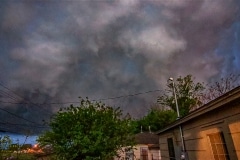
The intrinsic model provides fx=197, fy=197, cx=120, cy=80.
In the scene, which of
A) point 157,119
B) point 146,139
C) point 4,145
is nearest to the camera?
point 4,145

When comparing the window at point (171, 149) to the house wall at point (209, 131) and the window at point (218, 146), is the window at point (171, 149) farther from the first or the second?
the window at point (218, 146)

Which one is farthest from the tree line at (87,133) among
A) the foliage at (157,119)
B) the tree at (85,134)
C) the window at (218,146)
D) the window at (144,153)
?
the foliage at (157,119)

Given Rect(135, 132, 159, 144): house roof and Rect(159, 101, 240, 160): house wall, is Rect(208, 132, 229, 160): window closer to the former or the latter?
Rect(159, 101, 240, 160): house wall

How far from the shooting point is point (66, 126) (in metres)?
12.2

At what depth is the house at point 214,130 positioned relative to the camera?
19.1 ft

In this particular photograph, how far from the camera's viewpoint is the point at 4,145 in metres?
19.4

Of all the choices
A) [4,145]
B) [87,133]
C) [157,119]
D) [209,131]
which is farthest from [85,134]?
[157,119]

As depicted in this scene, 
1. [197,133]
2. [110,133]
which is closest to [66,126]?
[110,133]

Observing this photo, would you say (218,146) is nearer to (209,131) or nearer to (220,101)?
(209,131)

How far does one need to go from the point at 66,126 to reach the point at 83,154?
6.55 feet

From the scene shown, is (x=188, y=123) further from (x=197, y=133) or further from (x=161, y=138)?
(x=161, y=138)

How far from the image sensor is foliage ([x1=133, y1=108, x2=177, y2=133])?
44906 millimetres

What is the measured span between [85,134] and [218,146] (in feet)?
25.6

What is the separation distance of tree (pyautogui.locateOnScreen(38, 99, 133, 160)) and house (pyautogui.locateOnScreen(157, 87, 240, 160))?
4027mm
